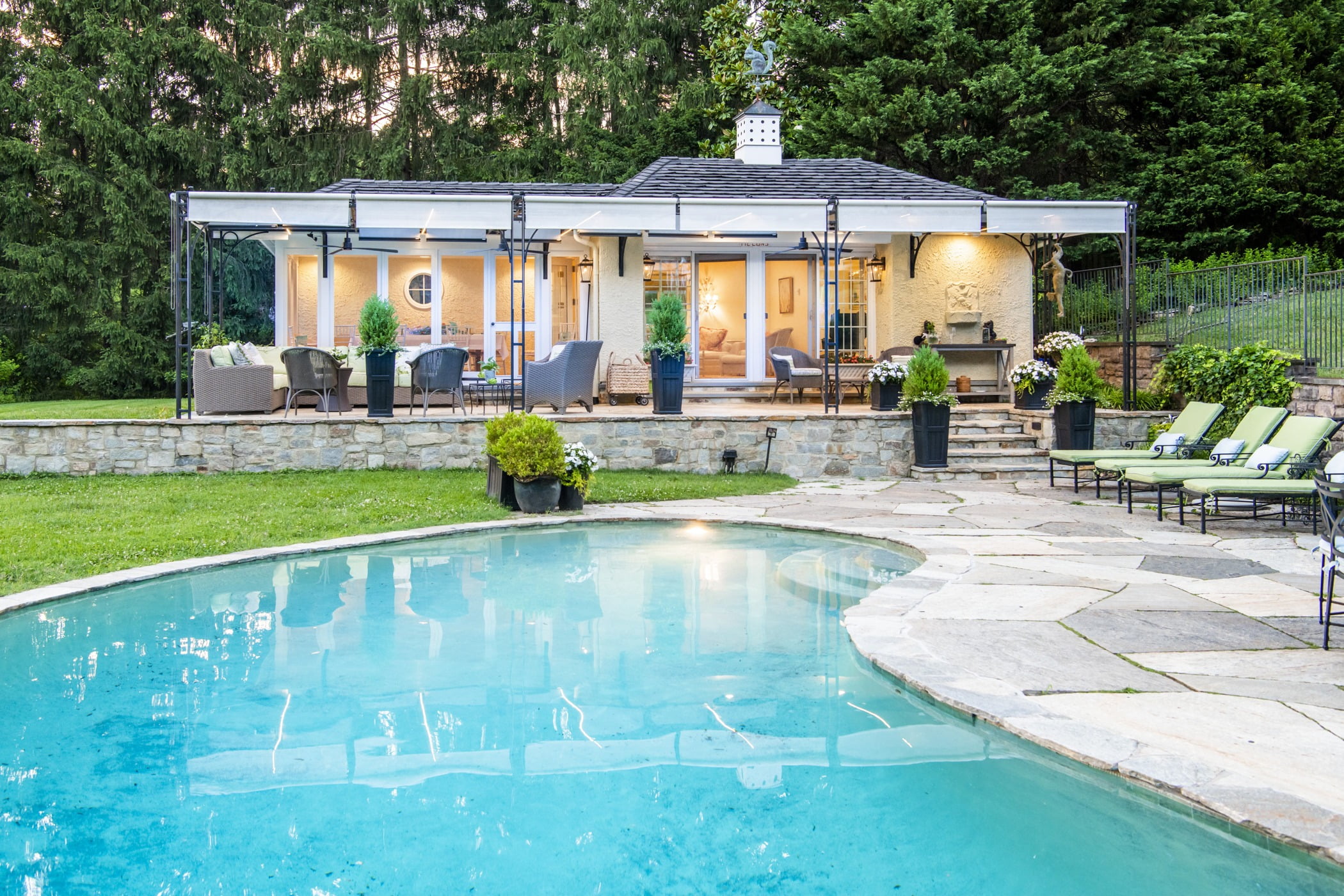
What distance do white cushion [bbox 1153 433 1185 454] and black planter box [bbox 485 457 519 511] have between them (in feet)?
18.8

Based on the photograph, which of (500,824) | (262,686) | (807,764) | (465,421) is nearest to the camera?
(500,824)

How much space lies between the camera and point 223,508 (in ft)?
28.4

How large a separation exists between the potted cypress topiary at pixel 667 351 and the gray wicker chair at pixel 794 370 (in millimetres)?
2650

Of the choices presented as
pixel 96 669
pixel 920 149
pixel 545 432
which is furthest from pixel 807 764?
pixel 920 149

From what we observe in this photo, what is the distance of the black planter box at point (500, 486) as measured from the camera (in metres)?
8.85

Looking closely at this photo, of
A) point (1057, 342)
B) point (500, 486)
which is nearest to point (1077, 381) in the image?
point (1057, 342)

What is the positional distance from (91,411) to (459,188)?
5.77 m

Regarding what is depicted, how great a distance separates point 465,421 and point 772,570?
5.53 meters

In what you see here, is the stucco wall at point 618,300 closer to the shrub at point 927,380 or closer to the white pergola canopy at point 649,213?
the white pergola canopy at point 649,213

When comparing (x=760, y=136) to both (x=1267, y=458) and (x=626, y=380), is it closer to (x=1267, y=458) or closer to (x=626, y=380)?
(x=626, y=380)

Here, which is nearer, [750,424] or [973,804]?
[973,804]

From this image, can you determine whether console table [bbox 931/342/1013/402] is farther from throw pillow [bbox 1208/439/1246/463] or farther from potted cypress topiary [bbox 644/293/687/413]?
throw pillow [bbox 1208/439/1246/463]

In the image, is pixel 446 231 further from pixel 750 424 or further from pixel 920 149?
pixel 920 149

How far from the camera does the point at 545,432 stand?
27.9 feet
